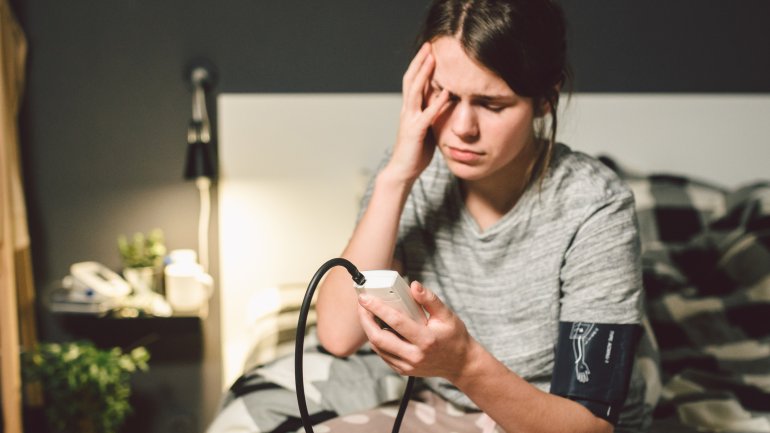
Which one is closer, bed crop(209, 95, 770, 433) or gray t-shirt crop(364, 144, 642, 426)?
gray t-shirt crop(364, 144, 642, 426)

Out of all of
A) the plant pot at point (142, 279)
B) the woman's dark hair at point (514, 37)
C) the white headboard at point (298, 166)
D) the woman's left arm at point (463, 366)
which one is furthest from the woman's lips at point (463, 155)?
the plant pot at point (142, 279)

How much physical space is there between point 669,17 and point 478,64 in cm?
154

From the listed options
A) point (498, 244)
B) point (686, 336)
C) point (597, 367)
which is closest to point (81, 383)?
point (498, 244)

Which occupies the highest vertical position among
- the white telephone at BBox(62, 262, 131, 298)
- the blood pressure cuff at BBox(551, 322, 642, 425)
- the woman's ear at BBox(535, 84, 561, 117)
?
the woman's ear at BBox(535, 84, 561, 117)

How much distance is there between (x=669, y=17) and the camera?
7.06 ft

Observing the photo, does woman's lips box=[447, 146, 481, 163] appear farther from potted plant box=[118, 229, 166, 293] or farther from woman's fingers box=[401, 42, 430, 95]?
potted plant box=[118, 229, 166, 293]

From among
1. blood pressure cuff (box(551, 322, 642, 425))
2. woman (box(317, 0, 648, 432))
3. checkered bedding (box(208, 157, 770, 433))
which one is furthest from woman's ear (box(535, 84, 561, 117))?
checkered bedding (box(208, 157, 770, 433))

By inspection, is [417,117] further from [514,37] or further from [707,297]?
[707,297]

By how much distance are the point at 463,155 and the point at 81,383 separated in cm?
125

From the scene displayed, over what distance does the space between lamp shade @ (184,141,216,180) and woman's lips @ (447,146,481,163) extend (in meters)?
1.08

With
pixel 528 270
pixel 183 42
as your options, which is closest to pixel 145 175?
pixel 183 42

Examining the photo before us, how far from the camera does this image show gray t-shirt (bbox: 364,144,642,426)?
0.94 meters

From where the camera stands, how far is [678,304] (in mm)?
1661

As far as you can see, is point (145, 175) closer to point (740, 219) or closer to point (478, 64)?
point (478, 64)
